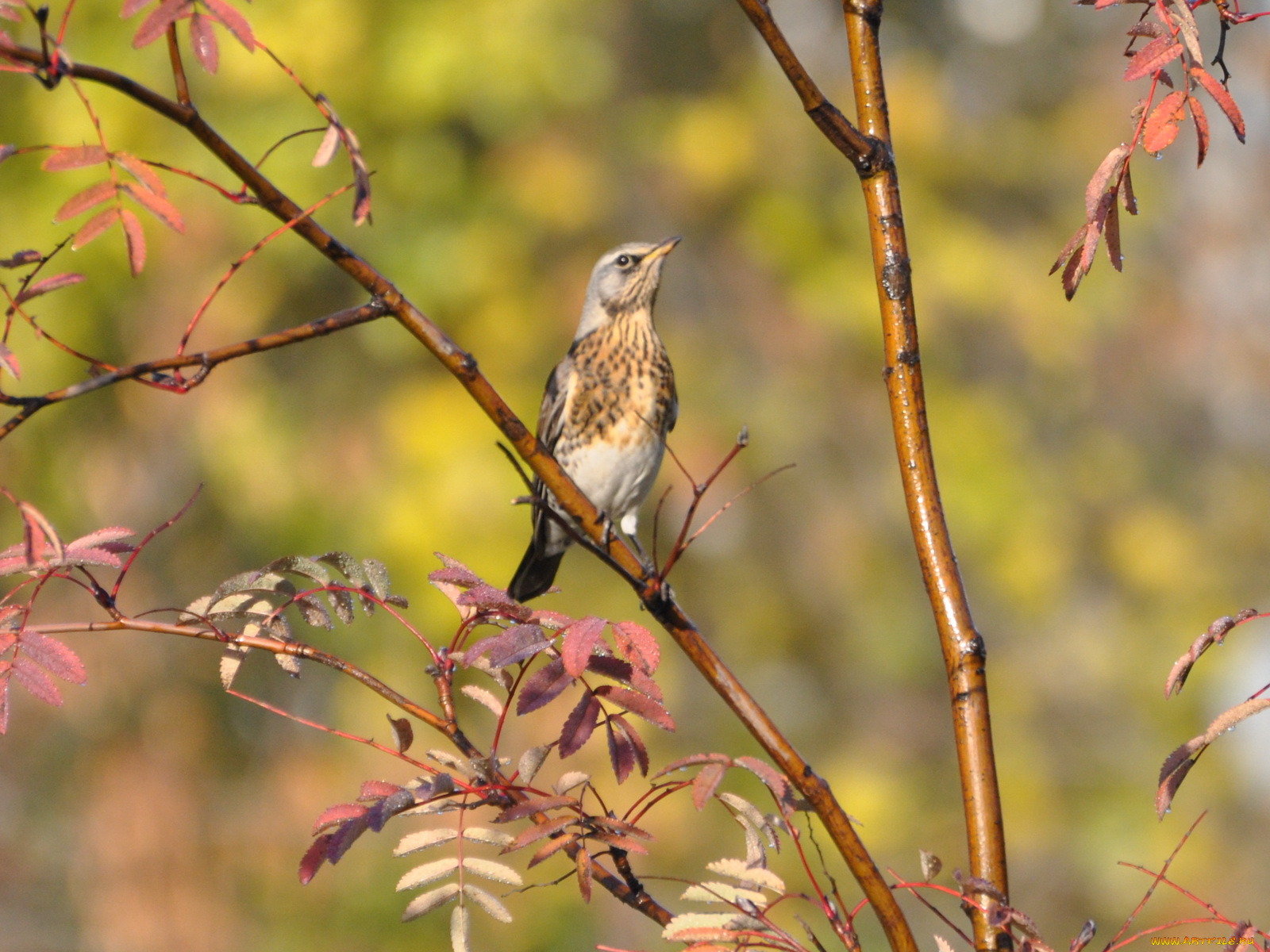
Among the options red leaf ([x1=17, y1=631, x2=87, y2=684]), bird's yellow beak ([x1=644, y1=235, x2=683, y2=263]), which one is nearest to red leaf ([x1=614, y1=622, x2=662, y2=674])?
red leaf ([x1=17, y1=631, x2=87, y2=684])

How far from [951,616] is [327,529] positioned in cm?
411

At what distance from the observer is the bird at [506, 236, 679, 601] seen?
9.70 feet

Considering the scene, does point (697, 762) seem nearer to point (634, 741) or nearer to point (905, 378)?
point (634, 741)

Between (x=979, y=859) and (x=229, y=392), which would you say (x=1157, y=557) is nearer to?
(x=229, y=392)

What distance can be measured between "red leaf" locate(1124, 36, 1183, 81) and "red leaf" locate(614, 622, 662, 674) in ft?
1.94

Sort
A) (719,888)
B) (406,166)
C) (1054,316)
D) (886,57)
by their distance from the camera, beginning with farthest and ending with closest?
(886,57), (1054,316), (406,166), (719,888)

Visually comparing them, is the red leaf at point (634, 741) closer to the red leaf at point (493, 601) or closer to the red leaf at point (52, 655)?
the red leaf at point (493, 601)

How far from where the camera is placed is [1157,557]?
630 cm

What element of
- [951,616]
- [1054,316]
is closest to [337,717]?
[1054,316]

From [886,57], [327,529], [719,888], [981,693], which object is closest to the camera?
[719,888]

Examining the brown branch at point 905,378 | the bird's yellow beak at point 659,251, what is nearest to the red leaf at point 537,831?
the brown branch at point 905,378

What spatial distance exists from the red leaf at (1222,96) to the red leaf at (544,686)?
0.66 m

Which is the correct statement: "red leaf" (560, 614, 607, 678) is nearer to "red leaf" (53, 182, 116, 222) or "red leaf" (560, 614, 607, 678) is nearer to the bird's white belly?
"red leaf" (53, 182, 116, 222)

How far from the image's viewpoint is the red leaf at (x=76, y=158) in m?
0.92
